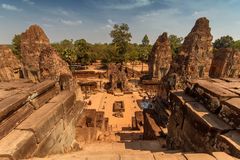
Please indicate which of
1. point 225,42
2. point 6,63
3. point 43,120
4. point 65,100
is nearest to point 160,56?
point 6,63

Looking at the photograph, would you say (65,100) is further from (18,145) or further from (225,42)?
(225,42)

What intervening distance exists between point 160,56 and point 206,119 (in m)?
22.6

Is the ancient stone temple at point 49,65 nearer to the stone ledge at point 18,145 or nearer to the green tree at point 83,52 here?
the stone ledge at point 18,145

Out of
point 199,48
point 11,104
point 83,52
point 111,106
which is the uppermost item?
point 83,52

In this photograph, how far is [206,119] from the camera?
8.61ft

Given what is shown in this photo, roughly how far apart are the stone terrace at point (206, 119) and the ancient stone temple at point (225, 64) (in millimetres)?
14564

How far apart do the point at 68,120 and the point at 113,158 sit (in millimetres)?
2066

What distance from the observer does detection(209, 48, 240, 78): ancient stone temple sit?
631 inches

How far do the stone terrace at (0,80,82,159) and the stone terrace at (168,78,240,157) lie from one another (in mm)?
2447

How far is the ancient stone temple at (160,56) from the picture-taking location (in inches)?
961

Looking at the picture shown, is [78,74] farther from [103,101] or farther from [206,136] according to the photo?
[206,136]

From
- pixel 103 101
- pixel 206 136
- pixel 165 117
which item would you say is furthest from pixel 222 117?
pixel 103 101

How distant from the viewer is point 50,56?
1294 centimetres

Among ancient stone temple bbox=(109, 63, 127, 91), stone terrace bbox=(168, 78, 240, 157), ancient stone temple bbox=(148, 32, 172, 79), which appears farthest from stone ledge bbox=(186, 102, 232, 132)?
ancient stone temple bbox=(148, 32, 172, 79)
